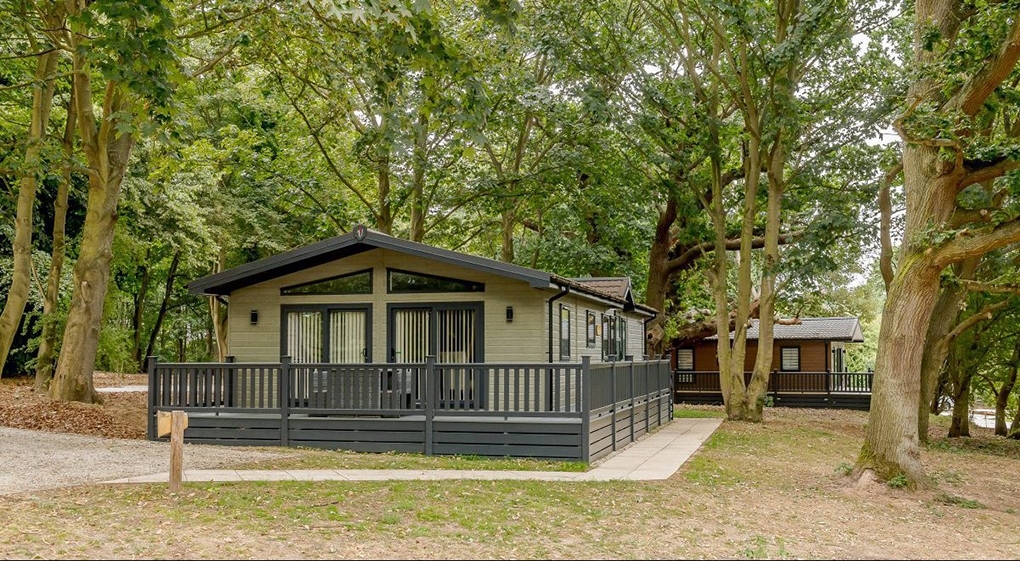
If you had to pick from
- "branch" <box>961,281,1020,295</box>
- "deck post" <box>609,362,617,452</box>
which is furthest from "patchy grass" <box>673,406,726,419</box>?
"branch" <box>961,281,1020,295</box>

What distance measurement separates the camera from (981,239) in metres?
9.94

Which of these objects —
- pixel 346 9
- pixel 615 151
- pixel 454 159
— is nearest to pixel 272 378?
pixel 346 9

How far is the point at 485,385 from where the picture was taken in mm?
12039

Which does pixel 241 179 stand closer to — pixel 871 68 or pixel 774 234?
pixel 774 234

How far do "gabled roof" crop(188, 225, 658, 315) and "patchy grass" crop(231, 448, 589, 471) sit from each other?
2868 mm

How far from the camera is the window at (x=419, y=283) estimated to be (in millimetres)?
14164

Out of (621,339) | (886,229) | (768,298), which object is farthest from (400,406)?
(768,298)

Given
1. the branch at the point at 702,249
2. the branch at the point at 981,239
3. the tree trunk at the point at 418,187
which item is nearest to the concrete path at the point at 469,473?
the branch at the point at 981,239

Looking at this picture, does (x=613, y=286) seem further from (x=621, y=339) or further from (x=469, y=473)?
(x=469, y=473)

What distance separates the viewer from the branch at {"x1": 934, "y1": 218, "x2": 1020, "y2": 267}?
32.4ft

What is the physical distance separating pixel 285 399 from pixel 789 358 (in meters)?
23.6

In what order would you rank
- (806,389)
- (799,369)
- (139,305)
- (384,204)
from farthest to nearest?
(139,305), (799,369), (806,389), (384,204)

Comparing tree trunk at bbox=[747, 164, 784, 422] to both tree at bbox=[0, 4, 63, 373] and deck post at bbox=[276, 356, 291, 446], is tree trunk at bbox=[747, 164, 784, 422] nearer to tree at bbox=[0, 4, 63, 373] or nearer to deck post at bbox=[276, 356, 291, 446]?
deck post at bbox=[276, 356, 291, 446]

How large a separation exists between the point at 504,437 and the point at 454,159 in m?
11.4
